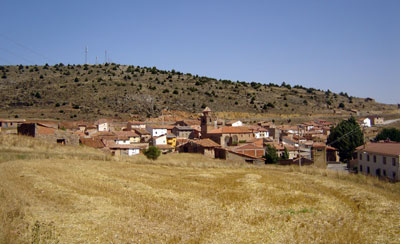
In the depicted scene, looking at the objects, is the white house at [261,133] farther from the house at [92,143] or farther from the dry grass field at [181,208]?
the dry grass field at [181,208]

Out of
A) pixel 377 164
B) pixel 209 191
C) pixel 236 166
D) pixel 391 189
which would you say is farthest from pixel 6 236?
pixel 377 164

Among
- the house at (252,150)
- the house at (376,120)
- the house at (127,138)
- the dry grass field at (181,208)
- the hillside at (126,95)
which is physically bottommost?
the dry grass field at (181,208)

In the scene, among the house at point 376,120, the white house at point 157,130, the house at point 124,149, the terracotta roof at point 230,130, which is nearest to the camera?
the house at point 124,149

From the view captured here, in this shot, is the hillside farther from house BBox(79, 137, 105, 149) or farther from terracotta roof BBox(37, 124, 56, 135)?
terracotta roof BBox(37, 124, 56, 135)

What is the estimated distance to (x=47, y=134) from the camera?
31719mm

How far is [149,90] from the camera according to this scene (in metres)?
98.8

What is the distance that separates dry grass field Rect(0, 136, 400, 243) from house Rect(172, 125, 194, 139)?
43214mm

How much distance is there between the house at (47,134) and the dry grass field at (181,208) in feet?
38.3

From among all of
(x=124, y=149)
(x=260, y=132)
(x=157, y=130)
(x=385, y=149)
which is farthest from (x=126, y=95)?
(x=385, y=149)

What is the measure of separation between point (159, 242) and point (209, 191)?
26.0 feet

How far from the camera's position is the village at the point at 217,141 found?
109 ft

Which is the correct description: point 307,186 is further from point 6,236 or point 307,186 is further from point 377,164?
point 377,164

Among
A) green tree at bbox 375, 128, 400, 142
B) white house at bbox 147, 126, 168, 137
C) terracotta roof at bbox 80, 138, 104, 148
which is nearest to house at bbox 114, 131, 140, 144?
white house at bbox 147, 126, 168, 137

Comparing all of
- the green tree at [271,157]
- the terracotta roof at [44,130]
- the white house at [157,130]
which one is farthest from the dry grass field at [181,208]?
the white house at [157,130]
